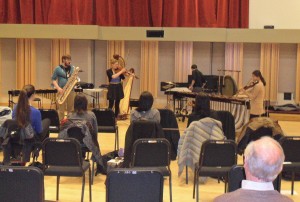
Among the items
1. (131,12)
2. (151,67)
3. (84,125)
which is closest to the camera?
(84,125)

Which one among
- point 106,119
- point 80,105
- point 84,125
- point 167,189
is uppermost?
point 80,105

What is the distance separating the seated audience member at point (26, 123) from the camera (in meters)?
6.63

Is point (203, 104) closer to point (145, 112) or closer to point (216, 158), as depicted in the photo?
point (145, 112)

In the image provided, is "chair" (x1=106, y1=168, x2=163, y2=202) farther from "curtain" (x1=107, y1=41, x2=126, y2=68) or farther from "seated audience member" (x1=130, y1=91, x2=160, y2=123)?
"curtain" (x1=107, y1=41, x2=126, y2=68)

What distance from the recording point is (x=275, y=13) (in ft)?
50.7

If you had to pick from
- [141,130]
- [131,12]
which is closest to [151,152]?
[141,130]

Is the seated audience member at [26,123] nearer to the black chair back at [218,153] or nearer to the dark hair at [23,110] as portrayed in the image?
the dark hair at [23,110]

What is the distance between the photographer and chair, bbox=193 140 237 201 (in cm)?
605

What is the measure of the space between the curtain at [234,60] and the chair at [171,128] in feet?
25.3

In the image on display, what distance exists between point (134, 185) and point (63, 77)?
693cm

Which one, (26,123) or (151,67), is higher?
(151,67)

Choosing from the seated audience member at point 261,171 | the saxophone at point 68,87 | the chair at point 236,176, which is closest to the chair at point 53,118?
the saxophone at point 68,87

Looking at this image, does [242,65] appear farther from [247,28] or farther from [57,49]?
[57,49]

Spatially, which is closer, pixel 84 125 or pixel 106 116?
pixel 84 125
